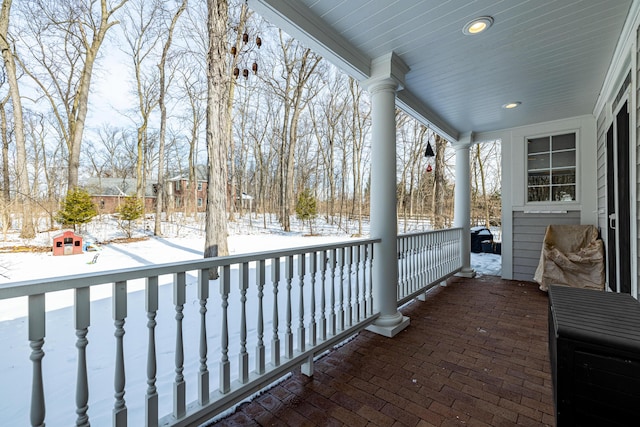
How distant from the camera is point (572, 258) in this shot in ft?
12.4

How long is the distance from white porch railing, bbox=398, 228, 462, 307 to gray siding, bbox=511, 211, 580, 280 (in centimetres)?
95

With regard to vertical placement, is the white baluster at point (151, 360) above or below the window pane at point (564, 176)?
below

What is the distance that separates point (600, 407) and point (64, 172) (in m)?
9.97

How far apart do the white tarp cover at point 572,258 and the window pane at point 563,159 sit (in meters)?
1.02

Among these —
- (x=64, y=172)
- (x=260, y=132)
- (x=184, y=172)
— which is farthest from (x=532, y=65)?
(x=184, y=172)

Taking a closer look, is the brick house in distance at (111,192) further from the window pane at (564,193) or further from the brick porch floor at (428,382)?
the window pane at (564,193)

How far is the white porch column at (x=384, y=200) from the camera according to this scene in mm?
2646

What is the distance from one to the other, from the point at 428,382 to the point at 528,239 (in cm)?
401

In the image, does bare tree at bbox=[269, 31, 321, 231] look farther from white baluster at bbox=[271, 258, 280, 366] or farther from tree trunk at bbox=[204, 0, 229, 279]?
white baluster at bbox=[271, 258, 280, 366]

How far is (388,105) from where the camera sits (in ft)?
Answer: 8.69

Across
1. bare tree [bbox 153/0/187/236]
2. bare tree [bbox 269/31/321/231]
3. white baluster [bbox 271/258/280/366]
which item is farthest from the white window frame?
bare tree [bbox 153/0/187/236]

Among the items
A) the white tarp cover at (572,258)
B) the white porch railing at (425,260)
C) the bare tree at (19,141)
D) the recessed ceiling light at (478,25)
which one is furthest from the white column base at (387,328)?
the bare tree at (19,141)

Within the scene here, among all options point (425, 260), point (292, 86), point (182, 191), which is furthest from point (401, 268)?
point (182, 191)

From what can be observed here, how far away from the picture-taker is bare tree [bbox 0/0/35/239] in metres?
5.36
